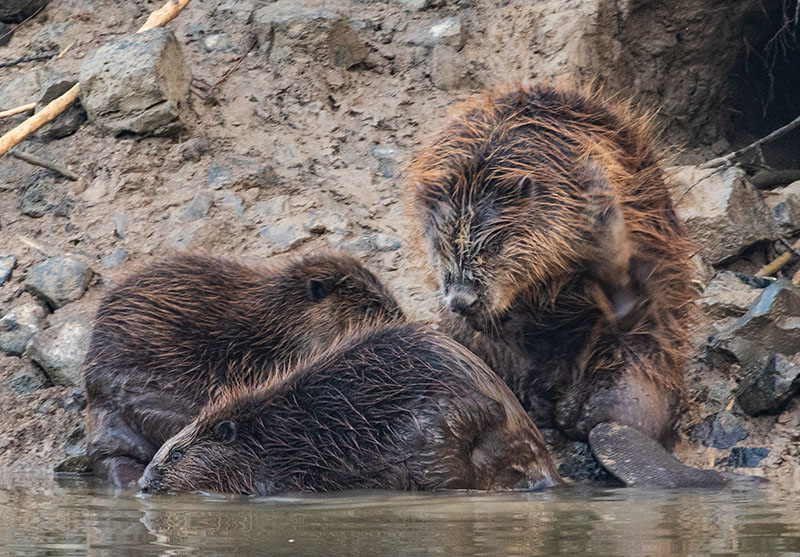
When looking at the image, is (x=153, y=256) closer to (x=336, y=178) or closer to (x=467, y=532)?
(x=336, y=178)

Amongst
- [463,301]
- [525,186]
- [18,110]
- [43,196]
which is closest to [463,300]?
[463,301]

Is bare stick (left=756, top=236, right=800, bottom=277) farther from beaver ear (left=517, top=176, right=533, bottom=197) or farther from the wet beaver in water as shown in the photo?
the wet beaver in water

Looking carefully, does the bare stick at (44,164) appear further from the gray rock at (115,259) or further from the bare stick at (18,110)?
the gray rock at (115,259)

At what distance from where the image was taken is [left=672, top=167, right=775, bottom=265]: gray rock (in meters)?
5.80

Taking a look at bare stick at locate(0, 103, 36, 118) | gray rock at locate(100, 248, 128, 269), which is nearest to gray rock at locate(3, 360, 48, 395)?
gray rock at locate(100, 248, 128, 269)

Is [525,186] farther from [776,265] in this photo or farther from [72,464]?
[72,464]

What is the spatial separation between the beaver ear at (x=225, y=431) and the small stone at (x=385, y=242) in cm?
180

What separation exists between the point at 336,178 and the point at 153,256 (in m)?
1.17

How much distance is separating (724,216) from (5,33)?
192 inches

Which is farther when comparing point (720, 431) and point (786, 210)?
point (786, 210)

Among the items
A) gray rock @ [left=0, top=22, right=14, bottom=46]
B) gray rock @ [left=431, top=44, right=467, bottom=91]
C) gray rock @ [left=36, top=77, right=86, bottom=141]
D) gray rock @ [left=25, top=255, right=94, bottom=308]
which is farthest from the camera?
gray rock @ [left=0, top=22, right=14, bottom=46]

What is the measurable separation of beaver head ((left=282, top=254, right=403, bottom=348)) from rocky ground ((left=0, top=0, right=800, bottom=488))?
532 mm

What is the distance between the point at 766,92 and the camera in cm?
755

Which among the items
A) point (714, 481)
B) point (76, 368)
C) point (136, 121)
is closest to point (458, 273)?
point (714, 481)
